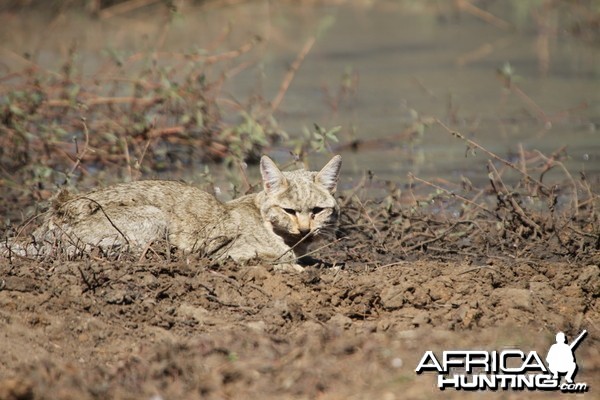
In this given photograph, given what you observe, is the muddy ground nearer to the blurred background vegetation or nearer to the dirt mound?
the dirt mound

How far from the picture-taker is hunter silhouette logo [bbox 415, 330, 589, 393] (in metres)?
5.36

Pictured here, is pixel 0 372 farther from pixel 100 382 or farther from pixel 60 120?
pixel 60 120

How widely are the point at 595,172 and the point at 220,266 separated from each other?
5.37 m

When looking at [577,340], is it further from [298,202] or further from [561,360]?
[298,202]

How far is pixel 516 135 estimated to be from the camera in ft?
42.7

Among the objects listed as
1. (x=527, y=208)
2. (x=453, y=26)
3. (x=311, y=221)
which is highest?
(x=311, y=221)

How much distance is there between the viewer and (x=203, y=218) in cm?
769

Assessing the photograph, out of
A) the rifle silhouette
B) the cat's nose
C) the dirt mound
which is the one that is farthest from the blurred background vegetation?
the rifle silhouette

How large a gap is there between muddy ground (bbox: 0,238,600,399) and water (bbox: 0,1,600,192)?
3.62 metres

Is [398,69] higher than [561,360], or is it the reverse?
[561,360]

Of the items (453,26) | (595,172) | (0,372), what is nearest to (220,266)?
(0,372)

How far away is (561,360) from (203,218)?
3155 millimetres

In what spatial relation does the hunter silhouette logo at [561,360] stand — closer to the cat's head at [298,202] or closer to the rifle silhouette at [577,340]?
the rifle silhouette at [577,340]

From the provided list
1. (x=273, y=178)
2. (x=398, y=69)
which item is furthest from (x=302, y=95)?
(x=273, y=178)
